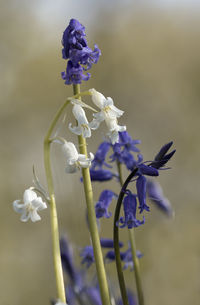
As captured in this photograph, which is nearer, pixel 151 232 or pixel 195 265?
pixel 195 265

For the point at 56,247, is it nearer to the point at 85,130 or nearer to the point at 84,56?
the point at 85,130

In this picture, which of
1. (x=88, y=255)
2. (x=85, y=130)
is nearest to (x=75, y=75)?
(x=85, y=130)

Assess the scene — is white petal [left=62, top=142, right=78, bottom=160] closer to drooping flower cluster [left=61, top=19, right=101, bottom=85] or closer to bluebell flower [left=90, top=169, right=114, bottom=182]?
drooping flower cluster [left=61, top=19, right=101, bottom=85]

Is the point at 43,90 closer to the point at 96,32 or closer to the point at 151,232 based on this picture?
Answer: the point at 96,32

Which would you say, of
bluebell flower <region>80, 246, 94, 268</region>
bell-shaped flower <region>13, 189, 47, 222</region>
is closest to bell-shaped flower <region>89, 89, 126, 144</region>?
bell-shaped flower <region>13, 189, 47, 222</region>

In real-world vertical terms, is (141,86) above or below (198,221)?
above

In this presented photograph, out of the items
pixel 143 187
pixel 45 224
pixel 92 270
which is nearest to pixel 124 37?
pixel 45 224
